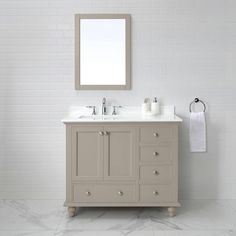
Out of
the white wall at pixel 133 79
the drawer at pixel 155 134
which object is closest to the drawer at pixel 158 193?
the drawer at pixel 155 134

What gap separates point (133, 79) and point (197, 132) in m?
0.86

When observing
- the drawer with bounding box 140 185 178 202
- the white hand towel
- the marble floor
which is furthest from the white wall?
the drawer with bounding box 140 185 178 202

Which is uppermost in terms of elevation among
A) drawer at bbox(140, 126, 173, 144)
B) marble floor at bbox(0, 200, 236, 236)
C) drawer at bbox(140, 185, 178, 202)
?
drawer at bbox(140, 126, 173, 144)

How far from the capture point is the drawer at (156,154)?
3.47 m

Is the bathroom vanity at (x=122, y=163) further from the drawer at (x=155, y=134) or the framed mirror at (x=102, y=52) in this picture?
the framed mirror at (x=102, y=52)

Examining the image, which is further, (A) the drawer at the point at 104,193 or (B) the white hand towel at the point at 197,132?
(B) the white hand towel at the point at 197,132

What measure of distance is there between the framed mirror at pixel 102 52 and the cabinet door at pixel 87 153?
0.65 meters

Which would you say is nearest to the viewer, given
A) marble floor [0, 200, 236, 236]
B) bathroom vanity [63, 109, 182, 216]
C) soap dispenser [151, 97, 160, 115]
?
marble floor [0, 200, 236, 236]

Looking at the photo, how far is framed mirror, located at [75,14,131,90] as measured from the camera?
388 cm

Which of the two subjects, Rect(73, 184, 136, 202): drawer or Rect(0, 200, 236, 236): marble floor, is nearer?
Rect(0, 200, 236, 236): marble floor

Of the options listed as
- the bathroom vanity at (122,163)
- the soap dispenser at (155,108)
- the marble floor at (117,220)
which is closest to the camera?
the marble floor at (117,220)

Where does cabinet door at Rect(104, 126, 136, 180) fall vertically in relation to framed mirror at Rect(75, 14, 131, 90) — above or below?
below

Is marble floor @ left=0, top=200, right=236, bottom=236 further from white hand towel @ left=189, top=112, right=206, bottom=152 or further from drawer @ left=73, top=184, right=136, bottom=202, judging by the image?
white hand towel @ left=189, top=112, right=206, bottom=152

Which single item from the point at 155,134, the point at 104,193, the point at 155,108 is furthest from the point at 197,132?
the point at 104,193
